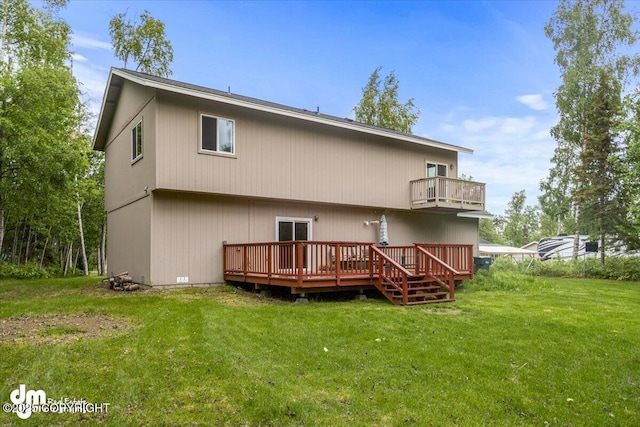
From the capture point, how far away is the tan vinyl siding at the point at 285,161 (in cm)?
1091

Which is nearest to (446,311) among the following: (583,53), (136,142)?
(136,142)

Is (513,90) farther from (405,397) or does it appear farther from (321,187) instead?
(405,397)

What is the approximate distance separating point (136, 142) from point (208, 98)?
3153 millimetres

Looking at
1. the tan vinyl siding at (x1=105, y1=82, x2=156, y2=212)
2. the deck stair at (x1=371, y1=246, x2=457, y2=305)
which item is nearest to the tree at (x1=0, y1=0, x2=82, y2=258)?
the tan vinyl siding at (x1=105, y1=82, x2=156, y2=212)

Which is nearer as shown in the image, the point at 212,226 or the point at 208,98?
the point at 208,98

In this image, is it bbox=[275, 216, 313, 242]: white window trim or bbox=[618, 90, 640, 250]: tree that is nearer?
bbox=[618, 90, 640, 250]: tree

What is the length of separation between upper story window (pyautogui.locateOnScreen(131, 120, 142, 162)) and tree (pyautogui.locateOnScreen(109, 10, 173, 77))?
13437 millimetres

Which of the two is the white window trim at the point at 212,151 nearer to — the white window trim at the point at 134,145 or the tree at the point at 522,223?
the white window trim at the point at 134,145

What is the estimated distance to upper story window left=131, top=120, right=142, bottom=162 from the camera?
12.2 meters

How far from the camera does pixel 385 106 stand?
28672mm

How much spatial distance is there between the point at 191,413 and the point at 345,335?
3.04 meters

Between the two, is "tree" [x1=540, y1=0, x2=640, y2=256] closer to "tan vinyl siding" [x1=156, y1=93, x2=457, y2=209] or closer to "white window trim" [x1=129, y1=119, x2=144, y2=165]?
"tan vinyl siding" [x1=156, y1=93, x2=457, y2=209]

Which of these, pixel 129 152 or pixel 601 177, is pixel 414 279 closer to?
pixel 129 152

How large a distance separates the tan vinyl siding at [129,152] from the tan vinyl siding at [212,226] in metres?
1.08
